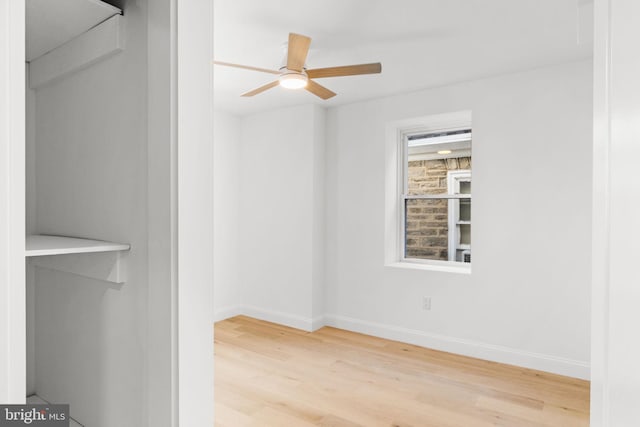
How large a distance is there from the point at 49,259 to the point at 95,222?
10.6 inches

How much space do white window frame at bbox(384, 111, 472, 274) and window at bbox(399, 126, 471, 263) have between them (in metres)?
0.01

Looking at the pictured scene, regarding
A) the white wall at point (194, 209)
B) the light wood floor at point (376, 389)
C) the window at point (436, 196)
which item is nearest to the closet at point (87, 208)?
the white wall at point (194, 209)

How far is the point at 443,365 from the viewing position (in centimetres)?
326

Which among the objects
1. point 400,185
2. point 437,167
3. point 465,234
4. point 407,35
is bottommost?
point 465,234

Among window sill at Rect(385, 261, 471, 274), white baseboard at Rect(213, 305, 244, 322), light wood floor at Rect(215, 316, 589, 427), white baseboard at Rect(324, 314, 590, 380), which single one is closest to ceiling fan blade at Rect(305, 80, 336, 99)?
window sill at Rect(385, 261, 471, 274)

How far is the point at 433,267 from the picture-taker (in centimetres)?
384

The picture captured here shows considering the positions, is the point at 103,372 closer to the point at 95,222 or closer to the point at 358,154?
the point at 95,222

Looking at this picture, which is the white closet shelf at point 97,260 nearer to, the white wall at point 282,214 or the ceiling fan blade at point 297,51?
the ceiling fan blade at point 297,51

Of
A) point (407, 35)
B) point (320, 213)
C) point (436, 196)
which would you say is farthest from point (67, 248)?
point (436, 196)

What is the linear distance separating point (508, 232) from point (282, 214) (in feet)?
7.48

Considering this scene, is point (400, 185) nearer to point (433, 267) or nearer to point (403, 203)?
point (403, 203)

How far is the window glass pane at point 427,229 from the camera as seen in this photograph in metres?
3.91

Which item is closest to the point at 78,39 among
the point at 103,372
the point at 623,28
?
the point at 103,372
